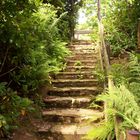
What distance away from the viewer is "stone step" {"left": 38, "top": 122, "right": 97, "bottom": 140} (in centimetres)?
552

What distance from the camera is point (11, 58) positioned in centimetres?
602

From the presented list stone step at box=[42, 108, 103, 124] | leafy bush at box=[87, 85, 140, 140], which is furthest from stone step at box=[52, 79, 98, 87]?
leafy bush at box=[87, 85, 140, 140]

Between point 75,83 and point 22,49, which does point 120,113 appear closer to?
point 22,49

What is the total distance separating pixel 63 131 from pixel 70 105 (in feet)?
3.54

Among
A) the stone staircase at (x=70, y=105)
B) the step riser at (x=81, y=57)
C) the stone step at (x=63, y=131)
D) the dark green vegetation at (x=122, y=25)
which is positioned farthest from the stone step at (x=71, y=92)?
the dark green vegetation at (x=122, y=25)

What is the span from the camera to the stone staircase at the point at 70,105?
5.68m

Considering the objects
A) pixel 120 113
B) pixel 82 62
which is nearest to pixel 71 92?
pixel 82 62

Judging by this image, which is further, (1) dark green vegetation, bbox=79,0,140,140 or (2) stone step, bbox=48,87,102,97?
(2) stone step, bbox=48,87,102,97

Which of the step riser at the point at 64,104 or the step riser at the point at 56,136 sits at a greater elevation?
the step riser at the point at 64,104

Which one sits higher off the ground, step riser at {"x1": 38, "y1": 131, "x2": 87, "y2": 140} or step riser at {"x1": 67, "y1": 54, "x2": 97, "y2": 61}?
step riser at {"x1": 67, "y1": 54, "x2": 97, "y2": 61}

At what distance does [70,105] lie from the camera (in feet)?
21.9

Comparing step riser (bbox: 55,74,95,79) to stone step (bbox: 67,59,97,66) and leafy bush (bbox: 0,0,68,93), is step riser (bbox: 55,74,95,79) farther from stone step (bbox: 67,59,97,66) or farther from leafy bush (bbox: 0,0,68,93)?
stone step (bbox: 67,59,97,66)

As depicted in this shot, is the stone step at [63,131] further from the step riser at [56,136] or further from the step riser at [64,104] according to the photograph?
the step riser at [64,104]

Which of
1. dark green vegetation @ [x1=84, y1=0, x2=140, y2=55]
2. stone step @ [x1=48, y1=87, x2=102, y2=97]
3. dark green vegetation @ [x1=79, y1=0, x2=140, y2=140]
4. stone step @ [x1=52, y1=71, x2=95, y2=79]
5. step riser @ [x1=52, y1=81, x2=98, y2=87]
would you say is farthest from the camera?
dark green vegetation @ [x1=84, y1=0, x2=140, y2=55]
